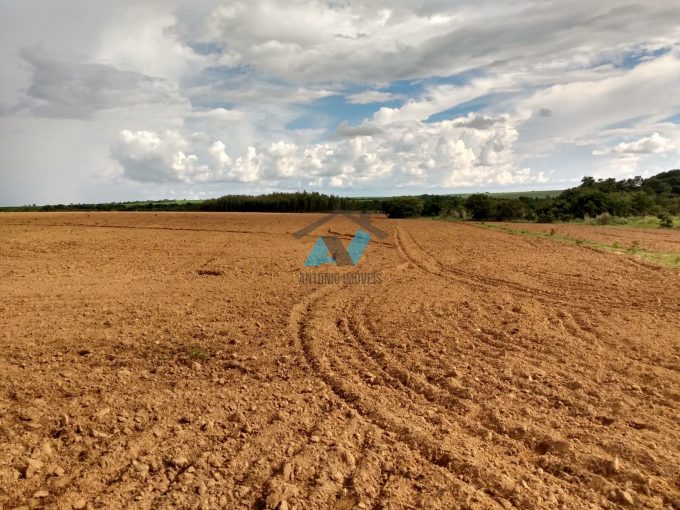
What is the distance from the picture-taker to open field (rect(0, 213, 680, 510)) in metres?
3.06

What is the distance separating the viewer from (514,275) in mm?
11055

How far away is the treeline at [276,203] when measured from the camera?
4678cm

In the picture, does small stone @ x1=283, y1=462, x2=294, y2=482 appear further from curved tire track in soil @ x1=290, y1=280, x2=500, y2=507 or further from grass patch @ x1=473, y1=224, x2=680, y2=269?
grass patch @ x1=473, y1=224, x2=680, y2=269

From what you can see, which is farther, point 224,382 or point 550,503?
point 224,382

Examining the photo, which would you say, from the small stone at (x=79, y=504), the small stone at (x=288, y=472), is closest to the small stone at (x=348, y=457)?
the small stone at (x=288, y=472)

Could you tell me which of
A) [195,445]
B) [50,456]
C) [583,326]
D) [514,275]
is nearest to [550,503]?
[195,445]

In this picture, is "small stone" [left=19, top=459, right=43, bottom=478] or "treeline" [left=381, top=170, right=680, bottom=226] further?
"treeline" [left=381, top=170, right=680, bottom=226]

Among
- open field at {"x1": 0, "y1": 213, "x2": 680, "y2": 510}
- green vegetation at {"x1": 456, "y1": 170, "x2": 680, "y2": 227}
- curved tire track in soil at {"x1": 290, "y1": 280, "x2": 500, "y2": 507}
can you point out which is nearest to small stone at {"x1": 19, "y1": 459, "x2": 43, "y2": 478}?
open field at {"x1": 0, "y1": 213, "x2": 680, "y2": 510}

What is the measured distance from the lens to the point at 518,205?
35.2 meters

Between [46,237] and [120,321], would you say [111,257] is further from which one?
[120,321]

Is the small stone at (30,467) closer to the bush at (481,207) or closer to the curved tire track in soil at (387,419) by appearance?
the curved tire track in soil at (387,419)

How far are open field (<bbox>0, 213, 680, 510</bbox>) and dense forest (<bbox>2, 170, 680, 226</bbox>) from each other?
78.5 feet

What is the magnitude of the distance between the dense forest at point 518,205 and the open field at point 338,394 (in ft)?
78.5

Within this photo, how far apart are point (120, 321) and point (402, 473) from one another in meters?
5.27
